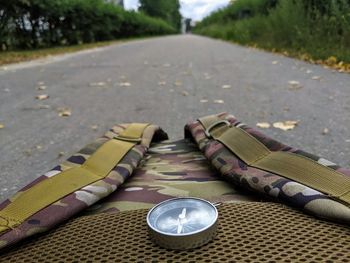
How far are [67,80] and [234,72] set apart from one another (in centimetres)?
213

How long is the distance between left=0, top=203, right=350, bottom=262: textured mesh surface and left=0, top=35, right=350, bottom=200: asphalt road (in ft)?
3.02

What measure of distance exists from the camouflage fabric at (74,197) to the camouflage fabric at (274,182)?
0.27m

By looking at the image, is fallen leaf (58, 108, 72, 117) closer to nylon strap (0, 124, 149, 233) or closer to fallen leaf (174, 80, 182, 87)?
fallen leaf (174, 80, 182, 87)

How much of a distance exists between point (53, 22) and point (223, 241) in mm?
14524

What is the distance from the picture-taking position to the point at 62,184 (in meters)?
1.14

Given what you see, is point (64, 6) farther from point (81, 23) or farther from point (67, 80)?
point (67, 80)

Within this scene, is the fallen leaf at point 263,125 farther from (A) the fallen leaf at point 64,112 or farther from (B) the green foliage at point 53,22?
(B) the green foliage at point 53,22

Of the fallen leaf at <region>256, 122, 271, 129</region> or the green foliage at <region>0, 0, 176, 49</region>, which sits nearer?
the fallen leaf at <region>256, 122, 271, 129</region>

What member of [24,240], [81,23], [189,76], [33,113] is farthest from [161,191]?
[81,23]

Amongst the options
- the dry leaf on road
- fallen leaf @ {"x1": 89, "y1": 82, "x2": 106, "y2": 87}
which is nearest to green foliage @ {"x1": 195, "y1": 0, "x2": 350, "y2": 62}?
fallen leaf @ {"x1": 89, "y1": 82, "x2": 106, "y2": 87}

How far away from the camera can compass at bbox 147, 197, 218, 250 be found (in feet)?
2.81

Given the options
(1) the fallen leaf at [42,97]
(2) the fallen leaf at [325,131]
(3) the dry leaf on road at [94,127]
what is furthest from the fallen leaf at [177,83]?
(2) the fallen leaf at [325,131]

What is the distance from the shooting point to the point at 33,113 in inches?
134

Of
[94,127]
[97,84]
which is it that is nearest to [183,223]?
[94,127]
